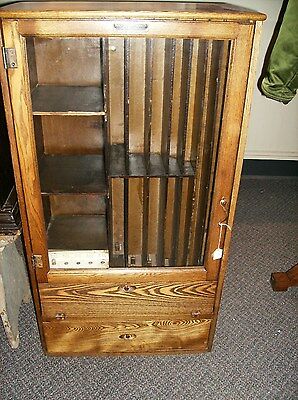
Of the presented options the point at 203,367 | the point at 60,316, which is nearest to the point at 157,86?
the point at 60,316

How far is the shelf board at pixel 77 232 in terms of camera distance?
126cm

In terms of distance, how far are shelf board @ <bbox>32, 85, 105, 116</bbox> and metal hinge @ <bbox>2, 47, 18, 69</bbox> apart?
126 mm

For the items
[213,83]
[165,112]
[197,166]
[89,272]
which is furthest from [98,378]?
[213,83]

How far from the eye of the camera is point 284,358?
145 cm

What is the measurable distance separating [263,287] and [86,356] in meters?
0.78

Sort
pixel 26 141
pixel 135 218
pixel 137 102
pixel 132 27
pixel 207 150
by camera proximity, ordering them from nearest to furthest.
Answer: pixel 132 27 → pixel 26 141 → pixel 207 150 → pixel 137 102 → pixel 135 218

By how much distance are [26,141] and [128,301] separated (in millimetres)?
574

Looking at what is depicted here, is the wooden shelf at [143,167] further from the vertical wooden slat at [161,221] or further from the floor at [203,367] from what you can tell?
the floor at [203,367]

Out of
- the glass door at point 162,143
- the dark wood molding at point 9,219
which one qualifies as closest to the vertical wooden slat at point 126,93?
the glass door at point 162,143

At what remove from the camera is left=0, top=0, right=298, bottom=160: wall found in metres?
2.26

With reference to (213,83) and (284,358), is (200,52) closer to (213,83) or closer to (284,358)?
(213,83)

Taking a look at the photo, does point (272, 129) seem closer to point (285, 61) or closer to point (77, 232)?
point (285, 61)

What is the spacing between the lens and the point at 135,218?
132 centimetres

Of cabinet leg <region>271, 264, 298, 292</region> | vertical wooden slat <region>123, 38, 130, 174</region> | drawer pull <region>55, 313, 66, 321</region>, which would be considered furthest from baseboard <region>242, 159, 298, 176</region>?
drawer pull <region>55, 313, 66, 321</region>
